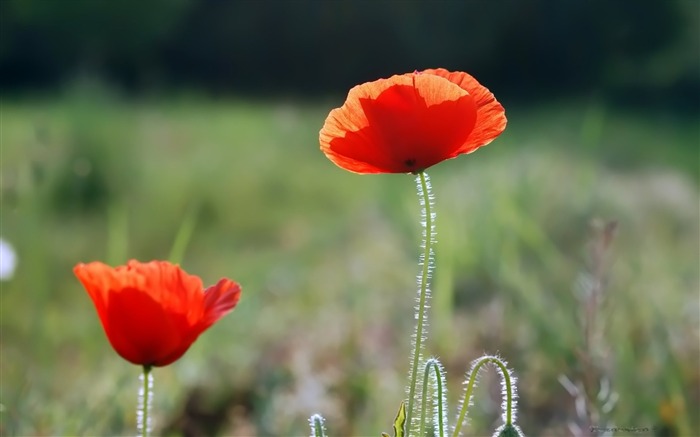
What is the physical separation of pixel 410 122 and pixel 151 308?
0.78 ft

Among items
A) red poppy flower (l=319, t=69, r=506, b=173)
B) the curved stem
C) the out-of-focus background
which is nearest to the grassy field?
the out-of-focus background

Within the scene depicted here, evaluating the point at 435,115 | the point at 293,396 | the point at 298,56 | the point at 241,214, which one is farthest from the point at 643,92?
the point at 435,115

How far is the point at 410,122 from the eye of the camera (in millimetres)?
719

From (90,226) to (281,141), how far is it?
2.72 m

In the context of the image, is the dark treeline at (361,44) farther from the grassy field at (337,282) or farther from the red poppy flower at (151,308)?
the red poppy flower at (151,308)

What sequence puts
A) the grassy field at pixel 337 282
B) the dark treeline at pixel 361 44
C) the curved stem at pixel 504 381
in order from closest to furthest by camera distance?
the curved stem at pixel 504 381
the grassy field at pixel 337 282
the dark treeline at pixel 361 44

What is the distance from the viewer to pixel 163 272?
2.39ft

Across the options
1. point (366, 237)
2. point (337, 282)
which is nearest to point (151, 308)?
point (337, 282)

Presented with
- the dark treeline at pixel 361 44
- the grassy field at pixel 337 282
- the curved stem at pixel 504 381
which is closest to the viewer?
the curved stem at pixel 504 381

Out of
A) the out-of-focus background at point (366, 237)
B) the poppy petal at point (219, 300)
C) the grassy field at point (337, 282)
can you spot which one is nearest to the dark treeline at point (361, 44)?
the out-of-focus background at point (366, 237)

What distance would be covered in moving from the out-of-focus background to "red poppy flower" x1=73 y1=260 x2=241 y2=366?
419 millimetres

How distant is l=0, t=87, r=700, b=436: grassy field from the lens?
1536 mm

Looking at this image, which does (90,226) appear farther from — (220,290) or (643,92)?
(643,92)

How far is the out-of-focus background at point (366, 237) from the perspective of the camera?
157 cm
